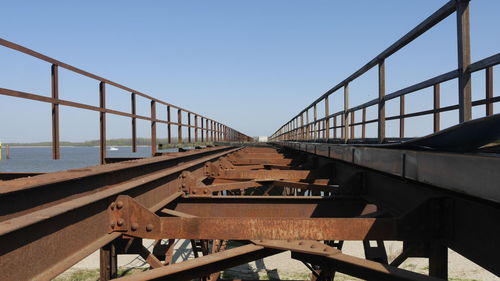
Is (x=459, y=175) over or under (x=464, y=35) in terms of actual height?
under

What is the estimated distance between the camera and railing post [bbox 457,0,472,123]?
3182mm

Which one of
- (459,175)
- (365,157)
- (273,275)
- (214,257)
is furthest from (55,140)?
(273,275)

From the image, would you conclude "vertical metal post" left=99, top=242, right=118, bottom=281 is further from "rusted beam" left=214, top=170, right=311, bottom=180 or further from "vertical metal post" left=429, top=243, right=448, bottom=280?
"vertical metal post" left=429, top=243, right=448, bottom=280

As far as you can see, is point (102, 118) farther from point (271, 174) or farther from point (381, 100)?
point (381, 100)

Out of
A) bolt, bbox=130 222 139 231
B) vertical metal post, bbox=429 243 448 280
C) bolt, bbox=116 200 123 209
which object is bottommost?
vertical metal post, bbox=429 243 448 280

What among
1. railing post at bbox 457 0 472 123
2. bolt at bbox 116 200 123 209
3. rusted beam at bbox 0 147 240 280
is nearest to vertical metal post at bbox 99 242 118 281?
rusted beam at bbox 0 147 240 280

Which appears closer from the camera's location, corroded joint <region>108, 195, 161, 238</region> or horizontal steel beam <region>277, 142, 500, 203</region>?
horizontal steel beam <region>277, 142, 500, 203</region>

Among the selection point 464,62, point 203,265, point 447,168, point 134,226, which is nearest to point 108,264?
point 134,226

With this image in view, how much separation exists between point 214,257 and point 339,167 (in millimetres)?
4573

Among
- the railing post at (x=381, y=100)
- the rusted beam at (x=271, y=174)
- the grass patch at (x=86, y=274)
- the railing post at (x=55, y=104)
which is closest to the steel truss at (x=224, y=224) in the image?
the railing post at (x=381, y=100)

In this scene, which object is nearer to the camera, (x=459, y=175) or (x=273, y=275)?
(x=459, y=175)

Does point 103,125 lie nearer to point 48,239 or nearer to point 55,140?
point 55,140

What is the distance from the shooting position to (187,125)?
1205 centimetres

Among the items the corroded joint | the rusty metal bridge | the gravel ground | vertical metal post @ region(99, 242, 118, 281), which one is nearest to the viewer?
the rusty metal bridge
